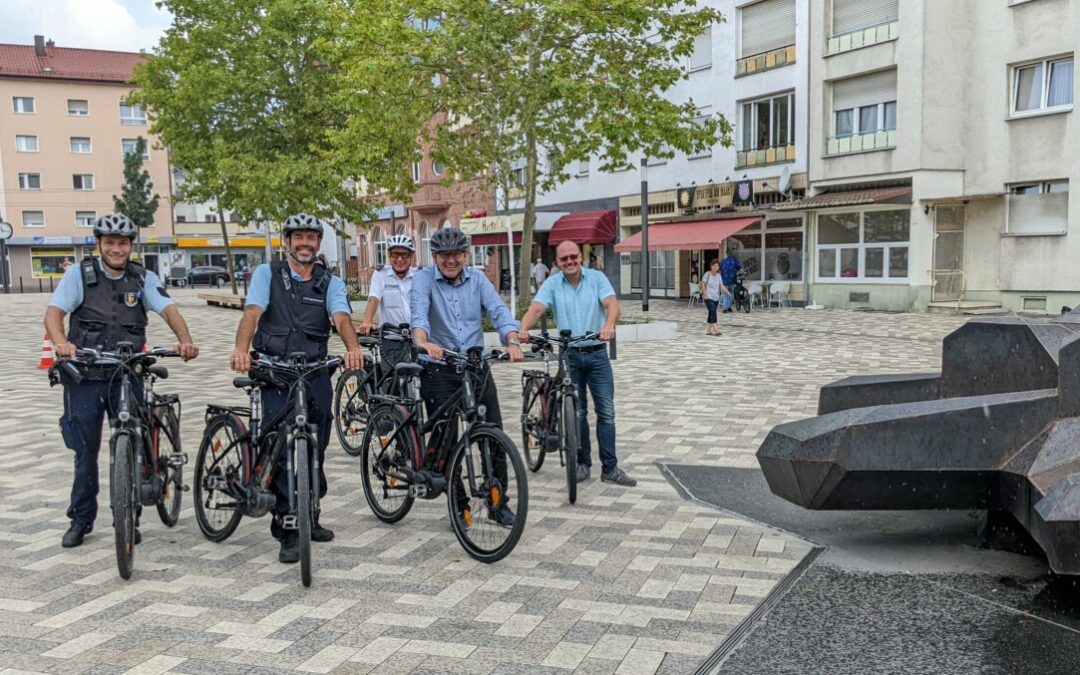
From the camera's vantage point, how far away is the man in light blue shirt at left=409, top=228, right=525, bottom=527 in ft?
18.9

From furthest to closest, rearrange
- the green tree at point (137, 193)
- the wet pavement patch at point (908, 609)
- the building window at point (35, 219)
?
the building window at point (35, 219), the green tree at point (137, 193), the wet pavement patch at point (908, 609)

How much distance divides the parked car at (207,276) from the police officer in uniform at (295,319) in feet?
191

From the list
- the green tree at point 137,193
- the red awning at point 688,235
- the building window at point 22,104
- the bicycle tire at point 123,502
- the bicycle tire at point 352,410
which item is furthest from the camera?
the building window at point 22,104

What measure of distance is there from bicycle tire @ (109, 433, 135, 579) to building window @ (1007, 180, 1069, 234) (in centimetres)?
2343

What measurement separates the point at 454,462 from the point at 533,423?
80.6 inches

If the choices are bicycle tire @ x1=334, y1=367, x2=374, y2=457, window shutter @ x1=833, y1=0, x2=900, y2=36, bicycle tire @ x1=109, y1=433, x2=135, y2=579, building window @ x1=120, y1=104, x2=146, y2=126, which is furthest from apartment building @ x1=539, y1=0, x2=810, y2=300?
building window @ x1=120, y1=104, x2=146, y2=126

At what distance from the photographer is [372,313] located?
27.9 feet

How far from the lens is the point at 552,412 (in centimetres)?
706

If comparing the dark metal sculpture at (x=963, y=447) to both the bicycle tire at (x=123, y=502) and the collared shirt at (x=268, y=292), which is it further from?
the bicycle tire at (x=123, y=502)

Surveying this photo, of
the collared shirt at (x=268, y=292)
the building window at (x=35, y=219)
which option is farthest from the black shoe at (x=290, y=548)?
the building window at (x=35, y=219)

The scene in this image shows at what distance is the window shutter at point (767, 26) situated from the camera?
29.0 m

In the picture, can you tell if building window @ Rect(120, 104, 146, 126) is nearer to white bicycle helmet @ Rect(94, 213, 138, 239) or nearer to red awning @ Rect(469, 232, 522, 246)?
red awning @ Rect(469, 232, 522, 246)

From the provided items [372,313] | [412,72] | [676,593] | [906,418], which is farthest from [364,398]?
[412,72]

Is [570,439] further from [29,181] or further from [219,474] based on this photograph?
[29,181]
